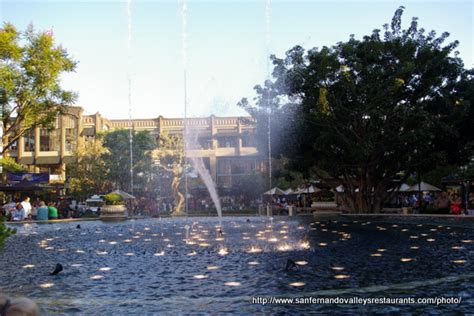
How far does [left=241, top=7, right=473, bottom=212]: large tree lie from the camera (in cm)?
2623

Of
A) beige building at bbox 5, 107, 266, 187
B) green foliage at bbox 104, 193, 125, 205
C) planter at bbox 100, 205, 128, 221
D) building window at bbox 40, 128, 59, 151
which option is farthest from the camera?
building window at bbox 40, 128, 59, 151

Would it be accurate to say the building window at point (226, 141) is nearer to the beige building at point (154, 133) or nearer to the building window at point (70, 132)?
the beige building at point (154, 133)

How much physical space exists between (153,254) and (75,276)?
3204mm

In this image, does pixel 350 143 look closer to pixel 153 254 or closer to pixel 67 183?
pixel 153 254

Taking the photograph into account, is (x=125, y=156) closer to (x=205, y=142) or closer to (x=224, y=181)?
(x=205, y=142)

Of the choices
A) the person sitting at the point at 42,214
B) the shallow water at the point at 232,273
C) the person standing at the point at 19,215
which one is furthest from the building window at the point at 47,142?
the shallow water at the point at 232,273

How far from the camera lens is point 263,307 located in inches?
254

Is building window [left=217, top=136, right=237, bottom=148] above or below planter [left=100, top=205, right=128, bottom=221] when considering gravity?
above

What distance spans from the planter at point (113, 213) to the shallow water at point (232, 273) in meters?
15.6

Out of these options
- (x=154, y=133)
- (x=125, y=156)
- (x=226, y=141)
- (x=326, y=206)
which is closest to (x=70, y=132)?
(x=154, y=133)

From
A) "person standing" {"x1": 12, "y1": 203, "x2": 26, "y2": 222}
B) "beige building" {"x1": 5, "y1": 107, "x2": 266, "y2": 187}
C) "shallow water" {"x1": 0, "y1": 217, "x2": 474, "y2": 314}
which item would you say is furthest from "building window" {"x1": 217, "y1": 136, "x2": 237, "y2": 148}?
"shallow water" {"x1": 0, "y1": 217, "x2": 474, "y2": 314}

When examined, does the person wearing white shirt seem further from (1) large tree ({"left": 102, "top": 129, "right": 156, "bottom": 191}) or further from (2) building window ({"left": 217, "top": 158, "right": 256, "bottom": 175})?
(2) building window ({"left": 217, "top": 158, "right": 256, "bottom": 175})

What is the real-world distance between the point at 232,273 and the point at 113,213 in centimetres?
2333

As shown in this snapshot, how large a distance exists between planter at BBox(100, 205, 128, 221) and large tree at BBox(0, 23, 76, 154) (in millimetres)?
6974
